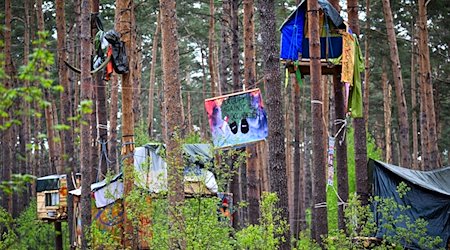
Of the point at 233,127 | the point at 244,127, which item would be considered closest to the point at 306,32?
the point at 244,127

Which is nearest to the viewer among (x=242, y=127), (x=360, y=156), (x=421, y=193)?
(x=360, y=156)

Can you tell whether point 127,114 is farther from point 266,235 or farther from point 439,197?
point 439,197

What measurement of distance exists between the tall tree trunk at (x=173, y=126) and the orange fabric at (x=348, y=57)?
10.7 ft

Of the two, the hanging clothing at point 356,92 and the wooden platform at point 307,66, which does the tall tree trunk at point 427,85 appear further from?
the hanging clothing at point 356,92

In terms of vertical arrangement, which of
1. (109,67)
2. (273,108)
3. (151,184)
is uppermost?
(109,67)

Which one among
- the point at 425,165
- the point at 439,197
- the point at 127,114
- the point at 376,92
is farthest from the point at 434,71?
the point at 127,114

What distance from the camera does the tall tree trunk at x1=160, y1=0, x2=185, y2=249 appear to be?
1120 cm

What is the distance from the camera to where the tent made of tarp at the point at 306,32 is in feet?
46.6

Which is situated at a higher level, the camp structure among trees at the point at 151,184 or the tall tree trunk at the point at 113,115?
the tall tree trunk at the point at 113,115

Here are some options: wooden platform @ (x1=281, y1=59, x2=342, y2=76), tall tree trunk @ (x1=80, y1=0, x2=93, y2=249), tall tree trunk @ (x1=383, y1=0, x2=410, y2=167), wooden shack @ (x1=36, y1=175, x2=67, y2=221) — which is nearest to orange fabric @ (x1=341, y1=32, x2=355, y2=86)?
wooden platform @ (x1=281, y1=59, x2=342, y2=76)

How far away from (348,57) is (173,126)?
3.76 m

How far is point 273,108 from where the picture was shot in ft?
37.3

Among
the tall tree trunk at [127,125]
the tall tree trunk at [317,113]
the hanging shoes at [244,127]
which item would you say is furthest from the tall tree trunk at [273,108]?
the hanging shoes at [244,127]

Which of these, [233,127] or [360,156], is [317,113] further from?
[233,127]
